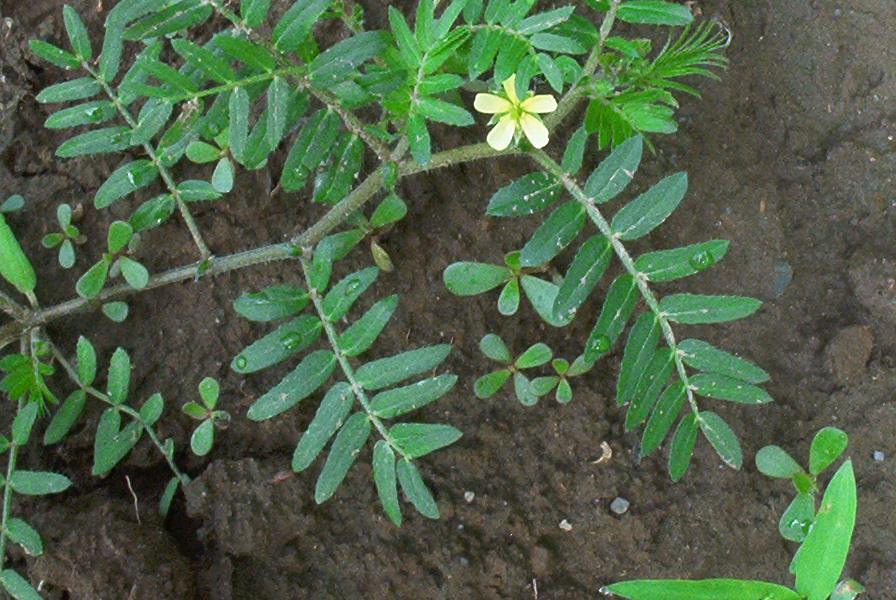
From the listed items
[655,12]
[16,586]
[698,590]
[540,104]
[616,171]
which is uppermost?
[655,12]

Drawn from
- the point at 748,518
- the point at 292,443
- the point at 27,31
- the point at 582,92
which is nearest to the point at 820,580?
the point at 748,518

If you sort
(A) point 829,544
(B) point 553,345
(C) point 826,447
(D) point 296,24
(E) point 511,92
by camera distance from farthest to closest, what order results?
(B) point 553,345 < (C) point 826,447 < (E) point 511,92 < (D) point 296,24 < (A) point 829,544

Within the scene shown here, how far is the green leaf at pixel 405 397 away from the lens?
2.08 meters

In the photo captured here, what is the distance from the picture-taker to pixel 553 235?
2.04m

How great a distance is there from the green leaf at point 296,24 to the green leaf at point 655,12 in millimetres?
659

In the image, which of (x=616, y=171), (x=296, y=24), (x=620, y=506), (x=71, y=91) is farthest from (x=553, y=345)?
(x=71, y=91)

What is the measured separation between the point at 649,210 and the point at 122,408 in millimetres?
1432

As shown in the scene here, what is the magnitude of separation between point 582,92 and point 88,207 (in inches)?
55.7

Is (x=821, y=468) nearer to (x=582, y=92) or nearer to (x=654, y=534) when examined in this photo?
(x=654, y=534)

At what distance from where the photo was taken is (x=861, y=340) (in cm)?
248

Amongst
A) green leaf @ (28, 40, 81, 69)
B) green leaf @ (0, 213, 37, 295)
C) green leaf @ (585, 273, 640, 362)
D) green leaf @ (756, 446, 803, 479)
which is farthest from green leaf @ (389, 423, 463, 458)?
green leaf @ (28, 40, 81, 69)

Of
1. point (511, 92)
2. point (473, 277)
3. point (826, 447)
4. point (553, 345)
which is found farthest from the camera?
point (553, 345)

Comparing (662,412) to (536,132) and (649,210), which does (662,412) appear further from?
(536,132)

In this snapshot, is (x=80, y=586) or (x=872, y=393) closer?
(x=80, y=586)
